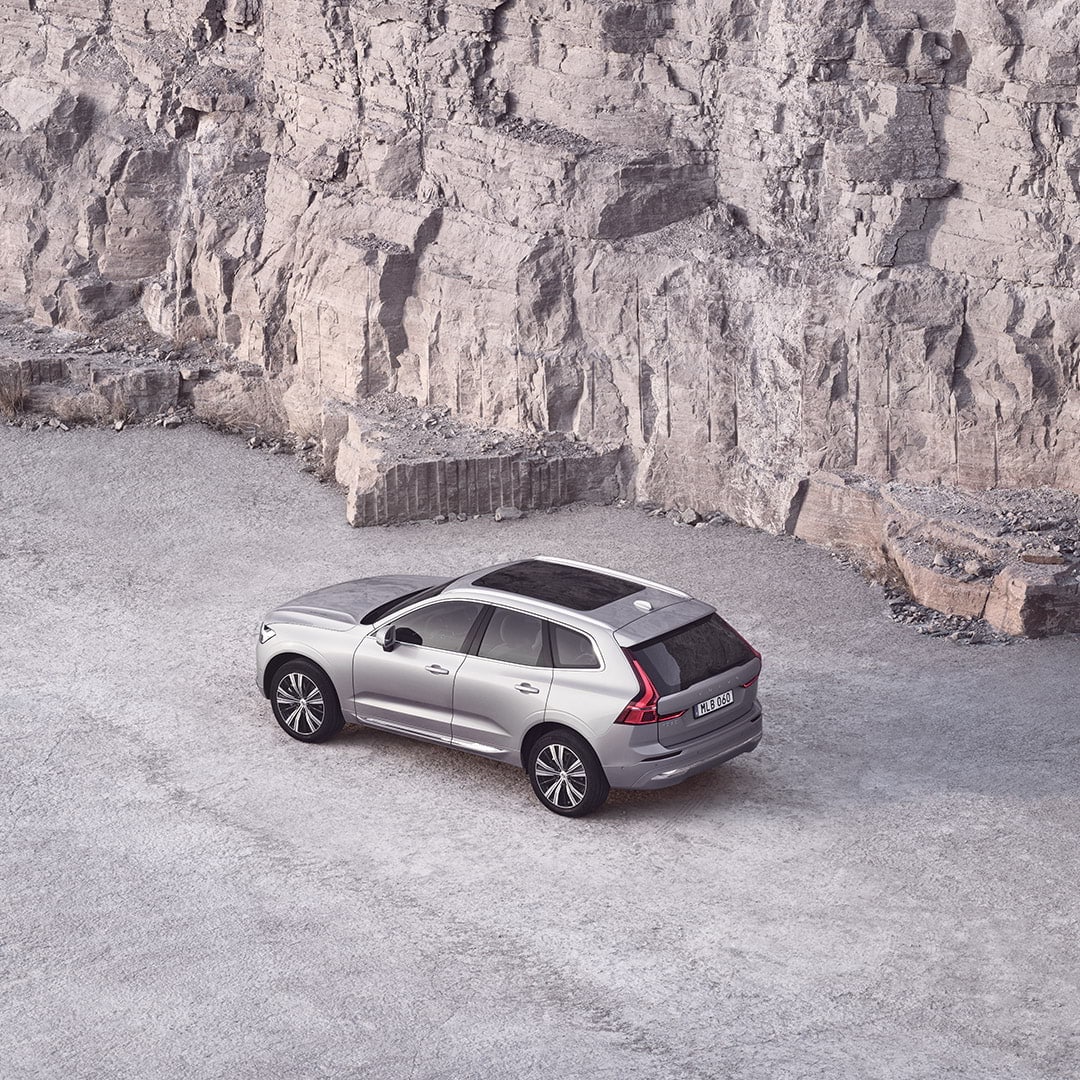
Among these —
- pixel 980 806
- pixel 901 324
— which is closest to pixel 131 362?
pixel 901 324

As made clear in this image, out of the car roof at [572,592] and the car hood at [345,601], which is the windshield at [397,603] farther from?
the car roof at [572,592]

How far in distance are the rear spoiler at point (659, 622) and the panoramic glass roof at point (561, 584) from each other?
14.7 inches

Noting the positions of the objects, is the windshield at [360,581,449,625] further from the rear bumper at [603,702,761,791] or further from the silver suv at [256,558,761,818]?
the rear bumper at [603,702,761,791]

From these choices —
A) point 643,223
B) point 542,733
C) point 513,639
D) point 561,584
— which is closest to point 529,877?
point 542,733

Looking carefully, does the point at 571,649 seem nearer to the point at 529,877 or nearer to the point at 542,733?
the point at 542,733

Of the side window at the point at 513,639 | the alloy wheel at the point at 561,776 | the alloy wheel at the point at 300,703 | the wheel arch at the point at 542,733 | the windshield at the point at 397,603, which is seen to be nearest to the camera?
the wheel arch at the point at 542,733

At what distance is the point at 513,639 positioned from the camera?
35.8 ft

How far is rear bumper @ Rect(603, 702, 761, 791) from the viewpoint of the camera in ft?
34.0

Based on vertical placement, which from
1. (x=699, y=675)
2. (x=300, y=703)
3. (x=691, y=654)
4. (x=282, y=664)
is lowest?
(x=300, y=703)

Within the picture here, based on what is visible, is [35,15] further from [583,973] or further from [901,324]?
[583,973]

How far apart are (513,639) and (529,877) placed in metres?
1.69

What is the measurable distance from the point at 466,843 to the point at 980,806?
3.51m

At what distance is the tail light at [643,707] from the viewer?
10.2 meters

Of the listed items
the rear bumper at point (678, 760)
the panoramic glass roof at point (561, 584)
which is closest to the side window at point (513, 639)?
the panoramic glass roof at point (561, 584)
